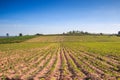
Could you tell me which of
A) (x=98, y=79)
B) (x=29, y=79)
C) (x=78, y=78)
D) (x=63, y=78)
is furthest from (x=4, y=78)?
(x=98, y=79)

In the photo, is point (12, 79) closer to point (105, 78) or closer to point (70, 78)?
point (70, 78)

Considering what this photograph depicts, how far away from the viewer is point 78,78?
1149 cm

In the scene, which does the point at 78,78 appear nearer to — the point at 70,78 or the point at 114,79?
the point at 70,78

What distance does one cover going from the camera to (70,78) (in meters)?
11.6

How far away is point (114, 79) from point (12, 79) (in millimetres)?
6695

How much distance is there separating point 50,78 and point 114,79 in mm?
4195

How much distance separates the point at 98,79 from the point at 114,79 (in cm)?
111

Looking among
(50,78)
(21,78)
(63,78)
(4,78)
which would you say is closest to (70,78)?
(63,78)

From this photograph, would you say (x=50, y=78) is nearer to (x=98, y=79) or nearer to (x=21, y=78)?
(x=21, y=78)

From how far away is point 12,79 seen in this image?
11.6 m

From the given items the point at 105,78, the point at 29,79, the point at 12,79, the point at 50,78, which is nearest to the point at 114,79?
the point at 105,78

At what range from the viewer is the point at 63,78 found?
11547 millimetres

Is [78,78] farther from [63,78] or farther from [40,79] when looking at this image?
[40,79]

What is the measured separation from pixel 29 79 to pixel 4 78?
5.79ft
